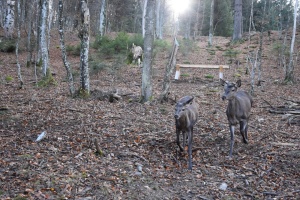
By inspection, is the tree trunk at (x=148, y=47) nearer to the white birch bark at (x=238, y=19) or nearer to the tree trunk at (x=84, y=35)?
the tree trunk at (x=84, y=35)

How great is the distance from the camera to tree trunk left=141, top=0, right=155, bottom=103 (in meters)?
10.8

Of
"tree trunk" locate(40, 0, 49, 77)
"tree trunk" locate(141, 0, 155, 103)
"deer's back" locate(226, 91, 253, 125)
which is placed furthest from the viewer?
"tree trunk" locate(40, 0, 49, 77)

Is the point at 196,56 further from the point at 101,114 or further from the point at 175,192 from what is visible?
the point at 175,192

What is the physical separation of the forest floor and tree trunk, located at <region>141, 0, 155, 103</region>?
1.67 ft

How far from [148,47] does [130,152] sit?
205 inches

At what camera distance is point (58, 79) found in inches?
613

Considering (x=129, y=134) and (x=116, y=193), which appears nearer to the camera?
(x=116, y=193)

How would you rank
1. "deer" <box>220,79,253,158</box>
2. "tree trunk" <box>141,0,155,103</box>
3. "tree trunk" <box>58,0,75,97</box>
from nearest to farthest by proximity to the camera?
"deer" <box>220,79,253,158</box> → "tree trunk" <box>58,0,75,97</box> → "tree trunk" <box>141,0,155,103</box>

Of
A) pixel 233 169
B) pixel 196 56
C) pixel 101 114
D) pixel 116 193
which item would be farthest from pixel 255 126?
pixel 196 56

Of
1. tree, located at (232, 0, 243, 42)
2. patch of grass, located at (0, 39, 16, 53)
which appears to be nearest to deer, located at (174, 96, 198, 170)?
patch of grass, located at (0, 39, 16, 53)

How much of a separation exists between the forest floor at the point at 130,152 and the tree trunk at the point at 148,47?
51 cm

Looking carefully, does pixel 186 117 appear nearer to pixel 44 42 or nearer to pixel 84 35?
pixel 84 35

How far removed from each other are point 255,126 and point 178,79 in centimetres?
852

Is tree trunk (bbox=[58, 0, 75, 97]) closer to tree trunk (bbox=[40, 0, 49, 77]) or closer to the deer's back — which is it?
tree trunk (bbox=[40, 0, 49, 77])
